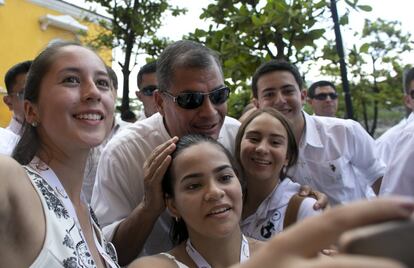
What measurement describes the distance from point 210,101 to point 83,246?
1.00m

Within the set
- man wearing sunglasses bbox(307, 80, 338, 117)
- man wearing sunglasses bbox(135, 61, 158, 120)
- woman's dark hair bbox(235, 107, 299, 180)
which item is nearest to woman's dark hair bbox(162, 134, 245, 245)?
woman's dark hair bbox(235, 107, 299, 180)

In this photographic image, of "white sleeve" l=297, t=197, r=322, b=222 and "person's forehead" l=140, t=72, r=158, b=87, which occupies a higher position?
"person's forehead" l=140, t=72, r=158, b=87

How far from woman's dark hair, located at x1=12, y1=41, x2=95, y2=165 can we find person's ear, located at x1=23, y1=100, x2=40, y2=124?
2 centimetres

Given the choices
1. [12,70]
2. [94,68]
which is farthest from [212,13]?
[94,68]

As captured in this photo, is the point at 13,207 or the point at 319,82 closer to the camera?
the point at 13,207

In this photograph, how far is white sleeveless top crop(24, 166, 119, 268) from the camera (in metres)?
1.40

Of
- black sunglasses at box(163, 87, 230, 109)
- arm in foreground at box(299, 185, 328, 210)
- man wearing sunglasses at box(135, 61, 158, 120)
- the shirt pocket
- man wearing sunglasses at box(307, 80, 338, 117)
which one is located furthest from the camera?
man wearing sunglasses at box(307, 80, 338, 117)

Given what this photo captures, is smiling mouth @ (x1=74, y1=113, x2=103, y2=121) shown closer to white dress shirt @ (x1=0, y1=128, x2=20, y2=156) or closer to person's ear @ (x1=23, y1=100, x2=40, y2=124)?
person's ear @ (x1=23, y1=100, x2=40, y2=124)

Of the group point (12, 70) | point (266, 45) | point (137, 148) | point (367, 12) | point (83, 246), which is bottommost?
point (83, 246)

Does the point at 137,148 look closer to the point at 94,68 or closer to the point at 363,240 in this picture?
the point at 94,68

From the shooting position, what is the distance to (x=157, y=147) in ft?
7.33

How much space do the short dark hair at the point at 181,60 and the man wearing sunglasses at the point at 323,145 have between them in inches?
41.5

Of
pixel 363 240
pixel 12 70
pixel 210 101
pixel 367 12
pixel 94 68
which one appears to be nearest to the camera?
pixel 363 240

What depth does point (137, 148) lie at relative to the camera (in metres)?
2.57
